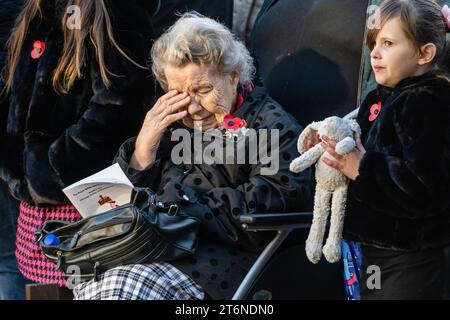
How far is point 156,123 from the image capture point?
3951 millimetres

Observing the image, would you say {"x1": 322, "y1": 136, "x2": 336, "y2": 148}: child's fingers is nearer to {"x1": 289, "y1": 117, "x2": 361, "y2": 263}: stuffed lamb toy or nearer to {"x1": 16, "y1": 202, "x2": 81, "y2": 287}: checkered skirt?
{"x1": 289, "y1": 117, "x2": 361, "y2": 263}: stuffed lamb toy

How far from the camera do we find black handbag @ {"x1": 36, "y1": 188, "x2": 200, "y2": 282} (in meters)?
3.55

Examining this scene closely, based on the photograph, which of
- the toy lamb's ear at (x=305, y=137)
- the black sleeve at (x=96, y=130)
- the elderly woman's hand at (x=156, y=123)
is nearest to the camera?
the toy lamb's ear at (x=305, y=137)

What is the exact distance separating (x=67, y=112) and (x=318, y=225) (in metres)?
1.25

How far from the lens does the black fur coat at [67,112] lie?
411 cm

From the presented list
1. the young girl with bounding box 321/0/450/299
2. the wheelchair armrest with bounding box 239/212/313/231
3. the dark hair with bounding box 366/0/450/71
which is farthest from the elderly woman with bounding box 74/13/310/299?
the dark hair with bounding box 366/0/450/71

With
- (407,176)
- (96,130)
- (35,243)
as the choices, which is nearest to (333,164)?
(407,176)

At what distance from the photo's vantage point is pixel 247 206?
12.3 feet

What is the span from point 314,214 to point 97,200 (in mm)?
846

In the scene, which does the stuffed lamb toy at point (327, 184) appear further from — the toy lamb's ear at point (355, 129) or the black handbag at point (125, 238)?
the black handbag at point (125, 238)

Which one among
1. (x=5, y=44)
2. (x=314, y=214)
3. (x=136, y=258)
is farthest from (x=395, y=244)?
(x=5, y=44)

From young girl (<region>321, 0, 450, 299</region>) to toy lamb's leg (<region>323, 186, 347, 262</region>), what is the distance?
0.04 m

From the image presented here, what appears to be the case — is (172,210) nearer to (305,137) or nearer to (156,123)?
(156,123)

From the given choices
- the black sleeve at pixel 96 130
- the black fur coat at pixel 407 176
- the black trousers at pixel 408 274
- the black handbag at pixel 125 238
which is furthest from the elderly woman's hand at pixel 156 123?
the black trousers at pixel 408 274
